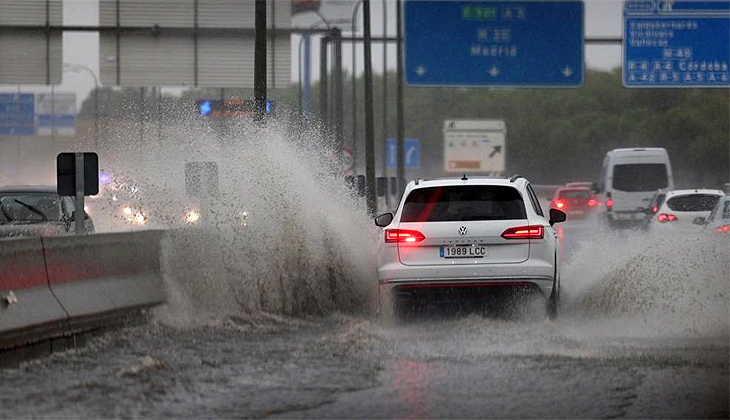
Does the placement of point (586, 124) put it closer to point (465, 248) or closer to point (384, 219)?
point (384, 219)

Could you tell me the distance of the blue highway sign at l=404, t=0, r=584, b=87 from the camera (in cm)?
3222

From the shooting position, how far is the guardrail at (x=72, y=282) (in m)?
11.5

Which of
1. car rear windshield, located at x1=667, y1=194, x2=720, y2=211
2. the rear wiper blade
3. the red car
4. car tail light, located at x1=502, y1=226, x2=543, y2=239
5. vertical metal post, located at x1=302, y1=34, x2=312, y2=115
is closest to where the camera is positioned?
car tail light, located at x1=502, y1=226, x2=543, y2=239

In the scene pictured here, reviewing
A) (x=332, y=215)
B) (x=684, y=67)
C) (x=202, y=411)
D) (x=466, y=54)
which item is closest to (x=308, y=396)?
(x=202, y=411)

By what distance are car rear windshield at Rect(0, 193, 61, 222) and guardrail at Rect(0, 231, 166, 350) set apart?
4.70 meters

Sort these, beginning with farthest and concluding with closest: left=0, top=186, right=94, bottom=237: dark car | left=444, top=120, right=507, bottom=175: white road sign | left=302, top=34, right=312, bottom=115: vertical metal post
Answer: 1. left=444, top=120, right=507, bottom=175: white road sign
2. left=302, top=34, right=312, bottom=115: vertical metal post
3. left=0, top=186, right=94, bottom=237: dark car

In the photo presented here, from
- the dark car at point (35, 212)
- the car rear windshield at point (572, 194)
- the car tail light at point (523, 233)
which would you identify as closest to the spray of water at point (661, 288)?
the car tail light at point (523, 233)

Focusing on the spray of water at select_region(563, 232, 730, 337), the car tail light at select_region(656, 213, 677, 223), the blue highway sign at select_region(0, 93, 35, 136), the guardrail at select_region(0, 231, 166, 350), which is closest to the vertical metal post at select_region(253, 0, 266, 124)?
the spray of water at select_region(563, 232, 730, 337)

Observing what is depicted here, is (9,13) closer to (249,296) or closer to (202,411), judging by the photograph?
(249,296)

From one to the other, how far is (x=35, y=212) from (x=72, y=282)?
6474mm

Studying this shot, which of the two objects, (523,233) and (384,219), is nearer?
(523,233)

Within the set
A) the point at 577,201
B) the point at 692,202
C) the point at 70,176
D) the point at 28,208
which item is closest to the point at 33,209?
the point at 28,208

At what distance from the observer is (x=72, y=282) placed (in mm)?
12852

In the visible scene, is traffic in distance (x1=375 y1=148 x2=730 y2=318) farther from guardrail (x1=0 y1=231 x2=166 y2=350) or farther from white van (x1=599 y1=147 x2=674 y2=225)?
white van (x1=599 y1=147 x2=674 y2=225)
